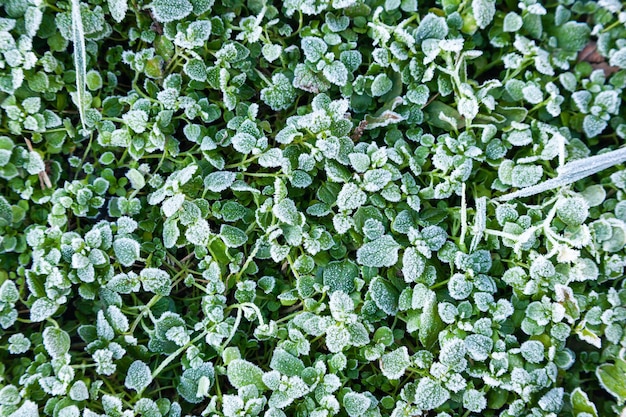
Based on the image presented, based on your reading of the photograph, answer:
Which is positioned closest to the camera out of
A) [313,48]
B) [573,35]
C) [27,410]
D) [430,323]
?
[27,410]

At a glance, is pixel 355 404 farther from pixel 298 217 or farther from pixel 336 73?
pixel 336 73

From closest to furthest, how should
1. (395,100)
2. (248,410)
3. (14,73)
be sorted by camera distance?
(248,410) → (14,73) → (395,100)

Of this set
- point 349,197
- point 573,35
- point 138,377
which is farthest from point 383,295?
point 573,35

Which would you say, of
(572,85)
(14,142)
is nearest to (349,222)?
(572,85)

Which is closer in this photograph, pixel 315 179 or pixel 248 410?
pixel 248 410

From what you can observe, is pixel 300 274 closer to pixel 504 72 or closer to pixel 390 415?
pixel 390 415
